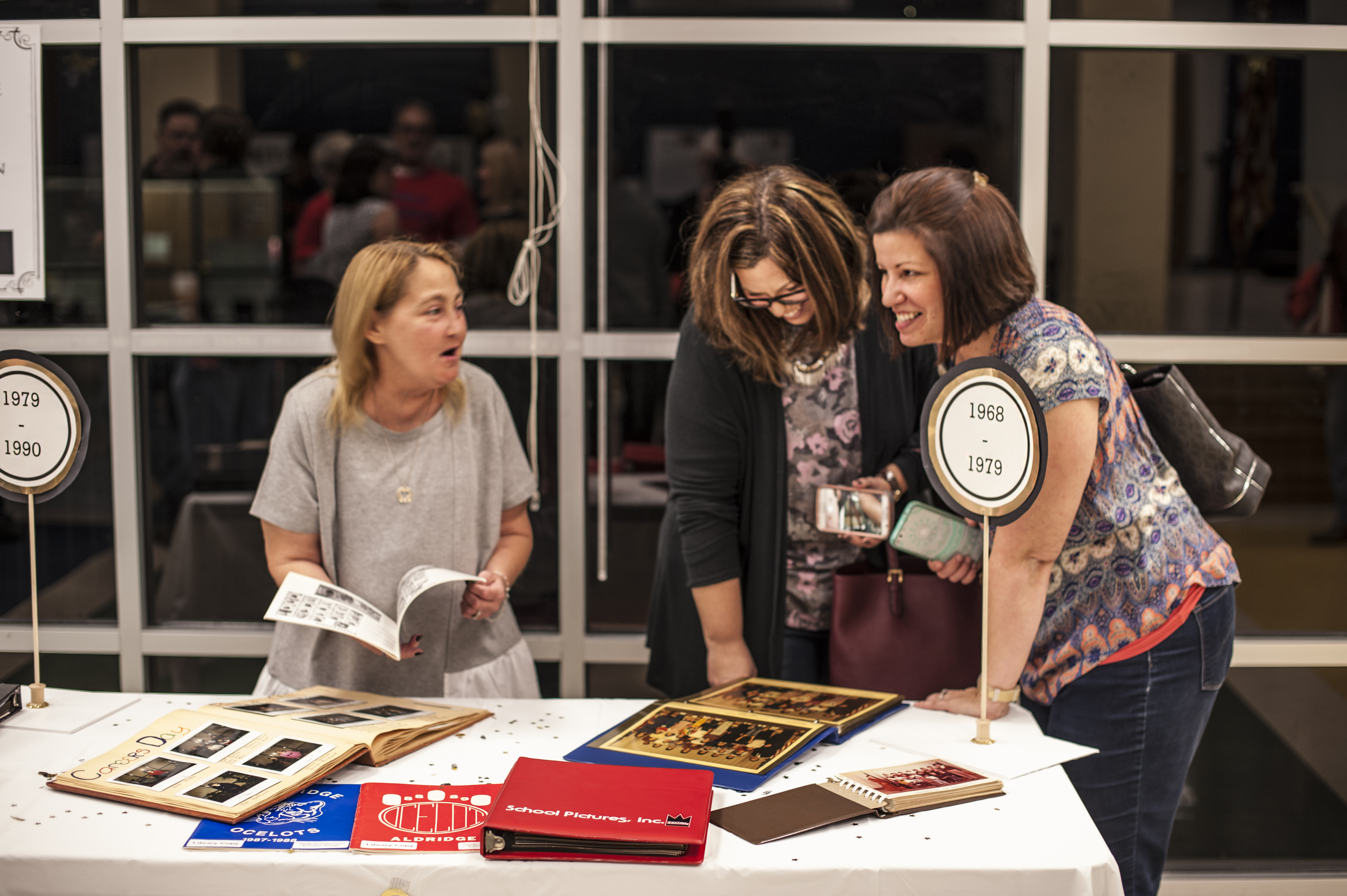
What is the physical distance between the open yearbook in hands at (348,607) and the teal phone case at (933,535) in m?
0.72

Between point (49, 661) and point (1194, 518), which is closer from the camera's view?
point (1194, 518)

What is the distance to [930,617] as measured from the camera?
182 centimetres

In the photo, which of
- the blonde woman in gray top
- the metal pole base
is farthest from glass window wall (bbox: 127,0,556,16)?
the metal pole base

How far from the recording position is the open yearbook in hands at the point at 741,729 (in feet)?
4.85

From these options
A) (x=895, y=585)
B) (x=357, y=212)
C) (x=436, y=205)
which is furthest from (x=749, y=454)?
(x=357, y=212)

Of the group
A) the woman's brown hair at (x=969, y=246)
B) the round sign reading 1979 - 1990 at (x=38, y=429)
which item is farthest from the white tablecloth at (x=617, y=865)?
the woman's brown hair at (x=969, y=246)

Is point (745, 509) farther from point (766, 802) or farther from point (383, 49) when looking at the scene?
point (383, 49)

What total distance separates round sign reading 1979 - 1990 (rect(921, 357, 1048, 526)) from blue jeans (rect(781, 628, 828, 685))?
0.53 m

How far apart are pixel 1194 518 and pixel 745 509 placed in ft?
2.42

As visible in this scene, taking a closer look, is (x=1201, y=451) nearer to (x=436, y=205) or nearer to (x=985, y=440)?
(x=985, y=440)

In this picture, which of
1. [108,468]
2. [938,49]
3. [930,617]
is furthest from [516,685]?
[938,49]

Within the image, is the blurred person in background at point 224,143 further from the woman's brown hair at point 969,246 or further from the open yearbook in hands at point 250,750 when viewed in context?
the woman's brown hair at point 969,246

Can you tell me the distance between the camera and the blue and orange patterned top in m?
1.53

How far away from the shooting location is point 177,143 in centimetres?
247
